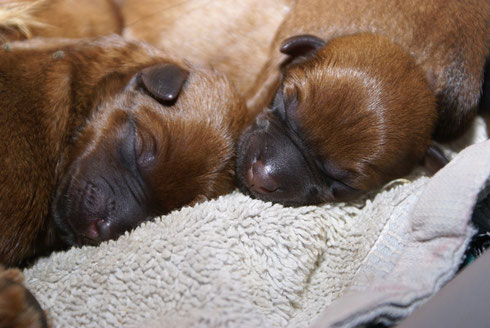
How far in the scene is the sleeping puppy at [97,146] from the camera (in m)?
1.89

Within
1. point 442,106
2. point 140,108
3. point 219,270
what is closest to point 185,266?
point 219,270

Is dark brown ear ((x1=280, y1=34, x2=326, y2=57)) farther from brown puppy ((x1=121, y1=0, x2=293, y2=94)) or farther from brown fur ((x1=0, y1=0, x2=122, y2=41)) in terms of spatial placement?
brown fur ((x1=0, y1=0, x2=122, y2=41))

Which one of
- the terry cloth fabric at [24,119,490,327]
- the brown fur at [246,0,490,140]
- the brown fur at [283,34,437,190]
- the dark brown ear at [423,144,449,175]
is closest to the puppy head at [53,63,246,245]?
the terry cloth fabric at [24,119,490,327]

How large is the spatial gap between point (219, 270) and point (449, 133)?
1362 mm

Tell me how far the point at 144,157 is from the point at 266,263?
22.7 inches

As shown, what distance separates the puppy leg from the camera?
1513 millimetres

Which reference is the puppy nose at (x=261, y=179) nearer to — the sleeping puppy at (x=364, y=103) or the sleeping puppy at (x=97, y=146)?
the sleeping puppy at (x=364, y=103)

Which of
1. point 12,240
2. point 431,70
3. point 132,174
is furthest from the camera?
point 431,70

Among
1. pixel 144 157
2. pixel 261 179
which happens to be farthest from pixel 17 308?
pixel 261 179

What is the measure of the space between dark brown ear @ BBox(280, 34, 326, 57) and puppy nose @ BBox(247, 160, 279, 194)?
22.5 inches

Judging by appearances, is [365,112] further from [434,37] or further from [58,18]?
[58,18]

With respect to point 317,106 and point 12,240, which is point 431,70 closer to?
point 317,106

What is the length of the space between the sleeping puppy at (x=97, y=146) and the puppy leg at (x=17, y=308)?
27cm

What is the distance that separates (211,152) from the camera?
2043 millimetres
